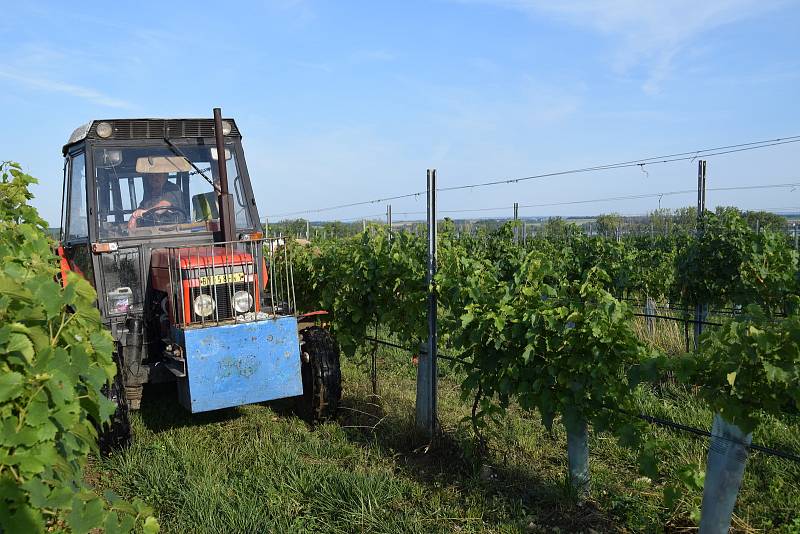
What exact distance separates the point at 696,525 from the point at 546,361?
1.08 metres

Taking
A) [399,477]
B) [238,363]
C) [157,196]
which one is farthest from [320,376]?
[157,196]

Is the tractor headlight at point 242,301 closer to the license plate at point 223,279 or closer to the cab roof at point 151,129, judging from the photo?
the license plate at point 223,279

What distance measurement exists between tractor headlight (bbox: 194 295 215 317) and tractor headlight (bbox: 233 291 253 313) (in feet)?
0.58

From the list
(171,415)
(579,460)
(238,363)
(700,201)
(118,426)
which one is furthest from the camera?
(700,201)

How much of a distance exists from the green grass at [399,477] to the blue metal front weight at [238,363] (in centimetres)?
40

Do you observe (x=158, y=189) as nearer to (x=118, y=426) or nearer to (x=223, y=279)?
(x=223, y=279)

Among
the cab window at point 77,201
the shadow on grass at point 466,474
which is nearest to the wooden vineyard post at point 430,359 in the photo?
the shadow on grass at point 466,474

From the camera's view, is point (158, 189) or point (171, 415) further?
point (171, 415)

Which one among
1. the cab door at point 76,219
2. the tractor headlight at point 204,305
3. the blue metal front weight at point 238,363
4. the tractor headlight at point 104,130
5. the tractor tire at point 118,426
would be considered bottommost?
the tractor tire at point 118,426

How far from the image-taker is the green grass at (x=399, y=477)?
3.54 meters

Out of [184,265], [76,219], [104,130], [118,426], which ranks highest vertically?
[104,130]

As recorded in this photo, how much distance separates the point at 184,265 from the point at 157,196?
86 centimetres

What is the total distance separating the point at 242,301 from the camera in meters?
4.86

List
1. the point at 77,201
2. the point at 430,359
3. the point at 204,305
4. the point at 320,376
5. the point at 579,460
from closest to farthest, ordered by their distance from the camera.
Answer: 1. the point at 579,460
2. the point at 204,305
3. the point at 430,359
4. the point at 320,376
5. the point at 77,201
